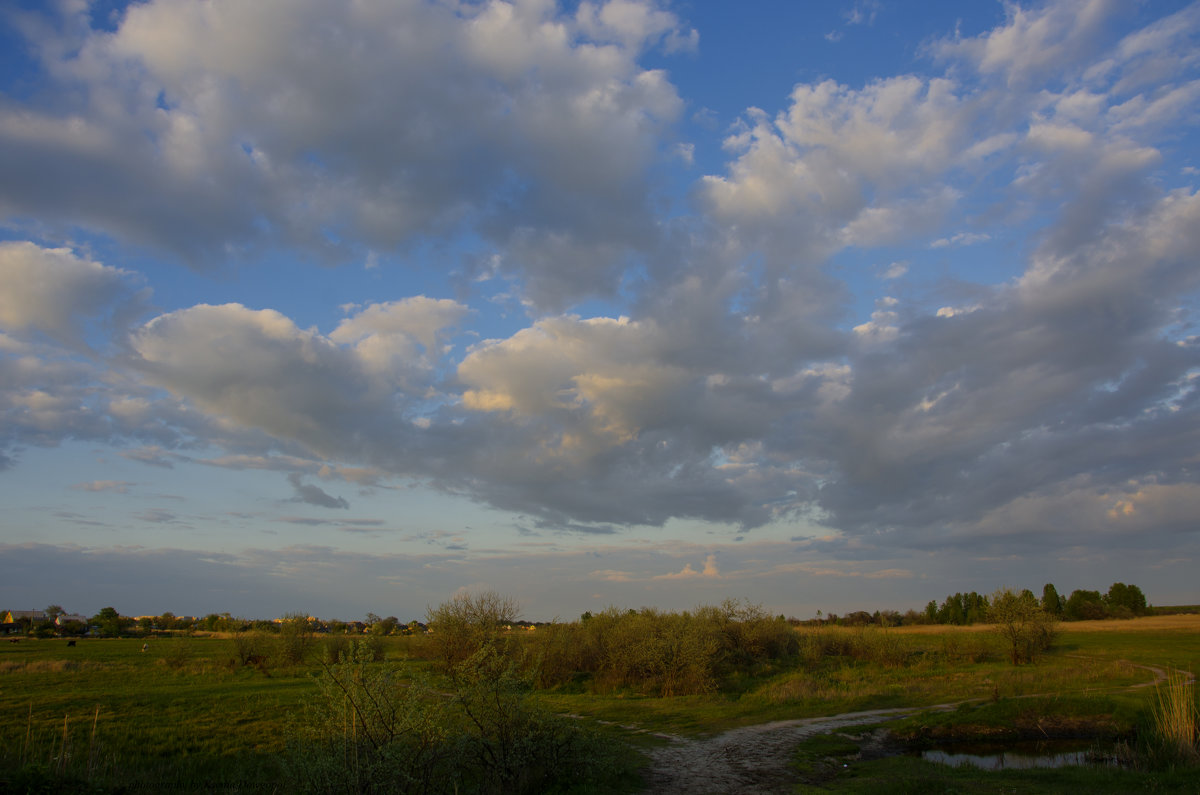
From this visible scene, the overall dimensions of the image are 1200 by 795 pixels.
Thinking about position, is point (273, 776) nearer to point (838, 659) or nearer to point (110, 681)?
point (110, 681)

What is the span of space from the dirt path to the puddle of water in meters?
2.91

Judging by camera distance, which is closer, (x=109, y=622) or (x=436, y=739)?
(x=436, y=739)

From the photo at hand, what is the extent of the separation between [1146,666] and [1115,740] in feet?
69.2

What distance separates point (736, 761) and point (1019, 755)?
8.98 meters

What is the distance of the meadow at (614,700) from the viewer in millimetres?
11883

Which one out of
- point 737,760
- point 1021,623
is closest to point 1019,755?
point 737,760

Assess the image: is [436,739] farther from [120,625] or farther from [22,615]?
[22,615]

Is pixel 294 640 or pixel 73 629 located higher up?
pixel 294 640

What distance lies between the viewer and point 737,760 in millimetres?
14445

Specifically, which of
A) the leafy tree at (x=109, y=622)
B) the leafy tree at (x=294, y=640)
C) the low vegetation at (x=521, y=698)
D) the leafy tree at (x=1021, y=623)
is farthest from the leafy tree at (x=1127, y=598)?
the leafy tree at (x=109, y=622)

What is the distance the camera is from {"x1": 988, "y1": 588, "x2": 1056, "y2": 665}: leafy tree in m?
37.3

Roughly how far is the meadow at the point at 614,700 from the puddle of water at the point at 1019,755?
65cm

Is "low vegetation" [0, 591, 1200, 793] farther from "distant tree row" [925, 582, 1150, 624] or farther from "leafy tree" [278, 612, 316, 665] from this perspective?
"distant tree row" [925, 582, 1150, 624]

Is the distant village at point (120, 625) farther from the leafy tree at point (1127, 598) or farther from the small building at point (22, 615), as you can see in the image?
the leafy tree at point (1127, 598)
